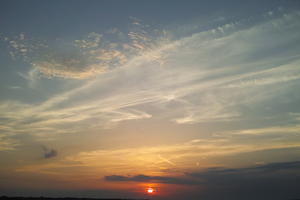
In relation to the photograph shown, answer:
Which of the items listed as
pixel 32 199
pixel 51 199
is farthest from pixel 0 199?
pixel 51 199

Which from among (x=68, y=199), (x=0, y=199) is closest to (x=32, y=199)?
(x=0, y=199)

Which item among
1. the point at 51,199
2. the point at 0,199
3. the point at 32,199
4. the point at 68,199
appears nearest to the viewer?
the point at 0,199

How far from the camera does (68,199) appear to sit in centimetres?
18400

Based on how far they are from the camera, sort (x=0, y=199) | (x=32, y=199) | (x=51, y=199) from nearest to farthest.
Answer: (x=0, y=199) → (x=32, y=199) → (x=51, y=199)

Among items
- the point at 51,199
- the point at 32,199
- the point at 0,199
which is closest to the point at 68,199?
the point at 51,199

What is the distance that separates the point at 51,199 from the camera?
171 m

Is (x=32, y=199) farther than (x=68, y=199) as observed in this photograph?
No

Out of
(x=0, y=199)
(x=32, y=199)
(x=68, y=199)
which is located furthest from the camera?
(x=68, y=199)

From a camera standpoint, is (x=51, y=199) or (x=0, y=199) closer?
(x=0, y=199)

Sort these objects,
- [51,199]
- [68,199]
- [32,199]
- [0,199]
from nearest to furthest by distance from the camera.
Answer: [0,199] < [32,199] < [51,199] < [68,199]

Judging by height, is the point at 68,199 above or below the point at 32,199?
below

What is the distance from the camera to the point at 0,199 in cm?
12375

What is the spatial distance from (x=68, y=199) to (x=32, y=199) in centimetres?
4863

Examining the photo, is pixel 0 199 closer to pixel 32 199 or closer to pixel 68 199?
pixel 32 199
